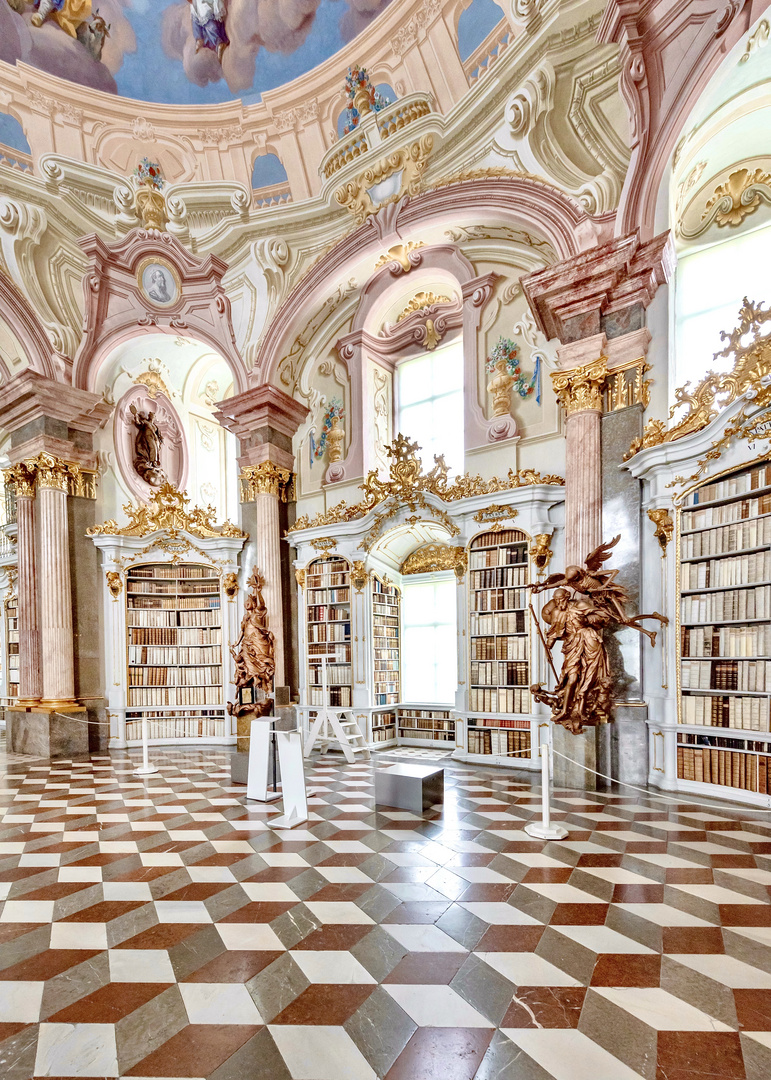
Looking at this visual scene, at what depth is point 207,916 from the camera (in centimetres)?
357

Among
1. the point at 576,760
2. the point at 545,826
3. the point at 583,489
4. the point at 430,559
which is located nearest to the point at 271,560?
the point at 430,559

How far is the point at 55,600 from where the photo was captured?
10.4 meters

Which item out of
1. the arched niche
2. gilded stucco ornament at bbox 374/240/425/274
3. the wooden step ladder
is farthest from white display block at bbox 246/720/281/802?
gilded stucco ornament at bbox 374/240/425/274

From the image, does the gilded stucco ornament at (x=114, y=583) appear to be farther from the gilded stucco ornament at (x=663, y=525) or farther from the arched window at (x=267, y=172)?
the gilded stucco ornament at (x=663, y=525)

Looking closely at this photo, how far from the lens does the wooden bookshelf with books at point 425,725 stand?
9883 millimetres

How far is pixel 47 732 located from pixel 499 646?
7.65 metres

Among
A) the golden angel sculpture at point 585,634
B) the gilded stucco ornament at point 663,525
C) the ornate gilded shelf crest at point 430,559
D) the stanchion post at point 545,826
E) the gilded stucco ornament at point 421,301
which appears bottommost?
the stanchion post at point 545,826

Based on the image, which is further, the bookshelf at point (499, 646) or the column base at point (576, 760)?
the bookshelf at point (499, 646)

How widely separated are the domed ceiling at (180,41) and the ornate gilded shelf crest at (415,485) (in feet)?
18.9

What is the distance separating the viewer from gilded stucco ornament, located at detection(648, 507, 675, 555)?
6.66 m

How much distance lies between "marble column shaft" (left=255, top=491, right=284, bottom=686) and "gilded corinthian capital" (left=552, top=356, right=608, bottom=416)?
224 inches

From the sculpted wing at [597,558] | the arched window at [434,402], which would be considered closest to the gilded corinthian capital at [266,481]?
the arched window at [434,402]

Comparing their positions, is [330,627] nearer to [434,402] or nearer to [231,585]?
[231,585]

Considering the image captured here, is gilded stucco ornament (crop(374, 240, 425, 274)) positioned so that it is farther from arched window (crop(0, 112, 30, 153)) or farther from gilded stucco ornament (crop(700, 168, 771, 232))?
arched window (crop(0, 112, 30, 153))
